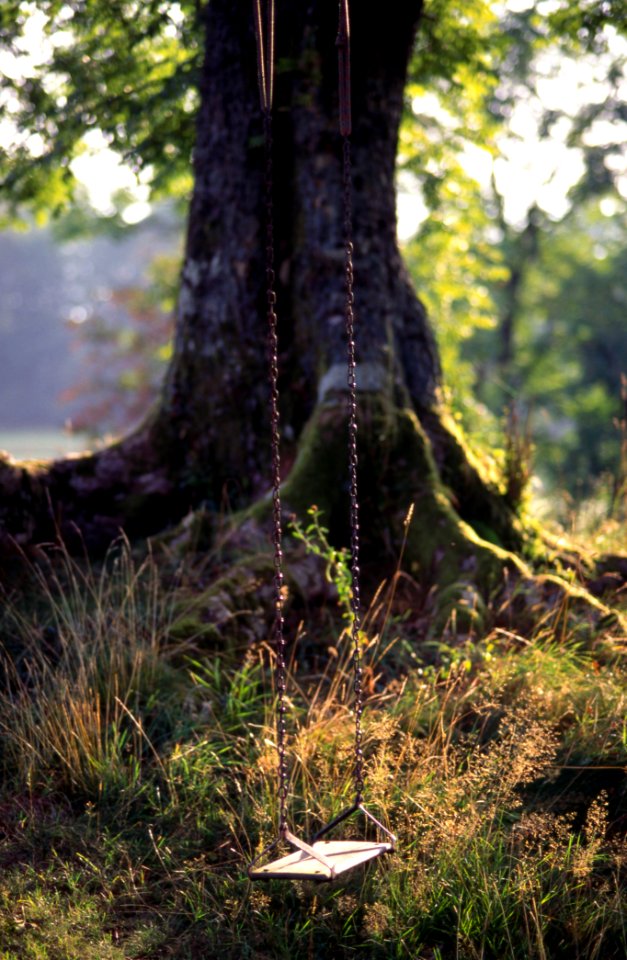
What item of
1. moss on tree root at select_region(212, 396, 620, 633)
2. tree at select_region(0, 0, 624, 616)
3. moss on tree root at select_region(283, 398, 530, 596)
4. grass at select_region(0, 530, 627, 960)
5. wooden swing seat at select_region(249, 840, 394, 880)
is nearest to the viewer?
wooden swing seat at select_region(249, 840, 394, 880)

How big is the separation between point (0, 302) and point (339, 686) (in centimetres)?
7207

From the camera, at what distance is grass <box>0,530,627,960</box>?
3334 millimetres

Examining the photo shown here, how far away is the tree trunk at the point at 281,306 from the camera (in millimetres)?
6230

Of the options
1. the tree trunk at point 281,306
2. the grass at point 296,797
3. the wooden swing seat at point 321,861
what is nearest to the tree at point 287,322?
the tree trunk at point 281,306

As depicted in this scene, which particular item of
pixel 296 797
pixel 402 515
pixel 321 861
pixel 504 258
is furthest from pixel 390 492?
pixel 504 258

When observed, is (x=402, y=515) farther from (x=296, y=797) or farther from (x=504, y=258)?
(x=504, y=258)

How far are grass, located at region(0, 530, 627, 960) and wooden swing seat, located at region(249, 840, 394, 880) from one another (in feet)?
1.01

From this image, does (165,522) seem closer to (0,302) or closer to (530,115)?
(530,115)

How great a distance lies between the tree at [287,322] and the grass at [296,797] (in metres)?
1.27

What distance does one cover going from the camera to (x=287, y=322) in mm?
6523

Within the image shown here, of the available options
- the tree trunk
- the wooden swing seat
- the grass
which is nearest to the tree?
the tree trunk

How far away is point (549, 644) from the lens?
500 cm

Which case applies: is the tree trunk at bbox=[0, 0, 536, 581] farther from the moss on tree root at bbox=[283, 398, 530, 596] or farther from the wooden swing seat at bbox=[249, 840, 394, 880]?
the wooden swing seat at bbox=[249, 840, 394, 880]

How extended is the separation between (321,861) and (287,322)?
165 inches
